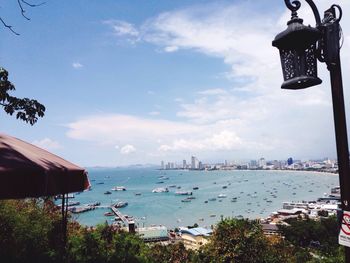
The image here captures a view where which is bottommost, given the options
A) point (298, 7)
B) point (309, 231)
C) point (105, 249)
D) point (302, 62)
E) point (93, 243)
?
point (309, 231)

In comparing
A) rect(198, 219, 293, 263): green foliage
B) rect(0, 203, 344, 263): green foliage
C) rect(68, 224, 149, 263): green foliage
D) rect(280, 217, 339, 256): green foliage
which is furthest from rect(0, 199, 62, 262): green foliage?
rect(280, 217, 339, 256): green foliage

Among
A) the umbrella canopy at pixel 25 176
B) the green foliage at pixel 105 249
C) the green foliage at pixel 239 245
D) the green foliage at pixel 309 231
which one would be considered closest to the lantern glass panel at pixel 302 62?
the umbrella canopy at pixel 25 176

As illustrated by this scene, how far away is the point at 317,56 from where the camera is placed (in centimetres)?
205

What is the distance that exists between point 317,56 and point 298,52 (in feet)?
0.44

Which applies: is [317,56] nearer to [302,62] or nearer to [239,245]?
[302,62]

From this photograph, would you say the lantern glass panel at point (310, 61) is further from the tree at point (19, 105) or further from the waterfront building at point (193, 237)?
the waterfront building at point (193, 237)

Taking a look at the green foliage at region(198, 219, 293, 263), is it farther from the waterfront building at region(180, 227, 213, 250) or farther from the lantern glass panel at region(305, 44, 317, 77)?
the waterfront building at region(180, 227, 213, 250)

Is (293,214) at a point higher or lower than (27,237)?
lower

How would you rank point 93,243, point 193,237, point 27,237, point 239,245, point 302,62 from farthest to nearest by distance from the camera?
point 193,237 < point 239,245 < point 27,237 < point 93,243 < point 302,62

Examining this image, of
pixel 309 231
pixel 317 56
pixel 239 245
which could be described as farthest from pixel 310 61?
pixel 309 231

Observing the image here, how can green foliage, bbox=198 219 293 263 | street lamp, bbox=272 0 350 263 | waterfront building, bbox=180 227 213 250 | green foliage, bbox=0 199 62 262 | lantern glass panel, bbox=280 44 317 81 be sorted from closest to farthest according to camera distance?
street lamp, bbox=272 0 350 263, lantern glass panel, bbox=280 44 317 81, green foliage, bbox=0 199 62 262, green foliage, bbox=198 219 293 263, waterfront building, bbox=180 227 213 250

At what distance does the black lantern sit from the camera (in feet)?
6.48

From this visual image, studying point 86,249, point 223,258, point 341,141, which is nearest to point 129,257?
point 86,249

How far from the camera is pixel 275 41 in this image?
6.83 ft
